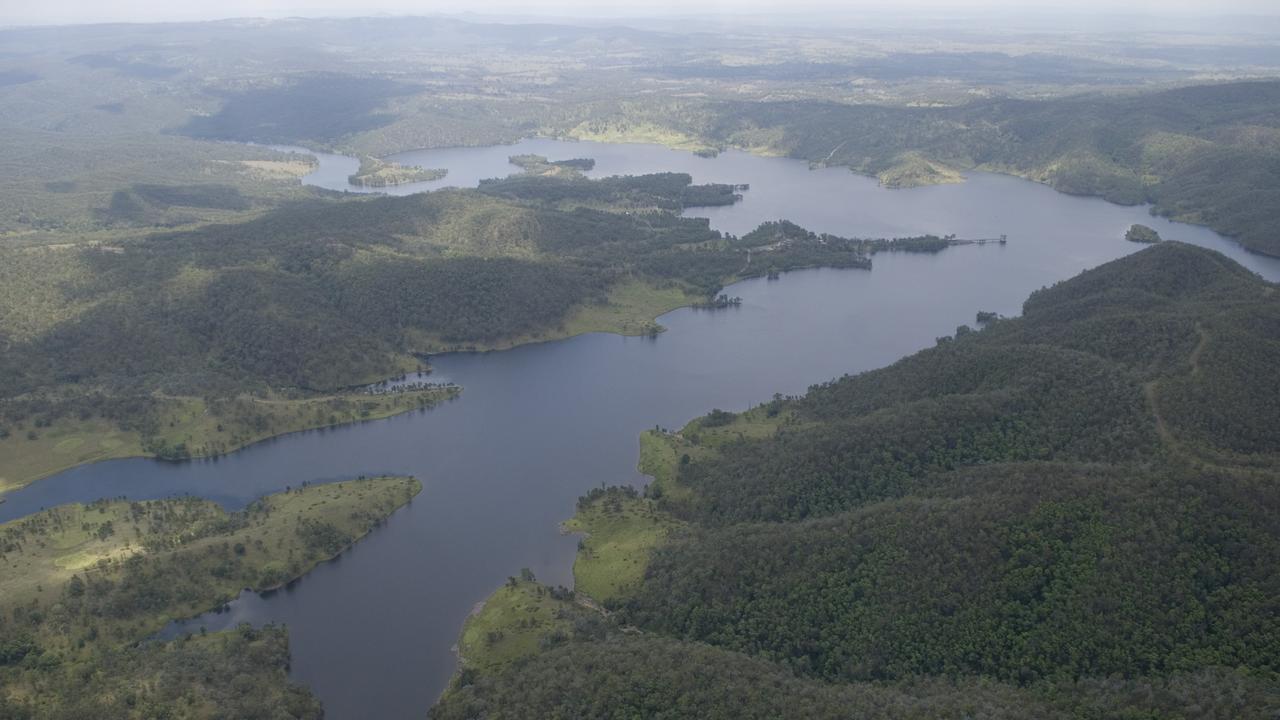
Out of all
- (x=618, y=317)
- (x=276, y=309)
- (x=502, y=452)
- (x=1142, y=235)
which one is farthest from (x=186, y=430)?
(x=1142, y=235)

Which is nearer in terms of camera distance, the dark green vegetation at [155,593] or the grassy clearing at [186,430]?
the dark green vegetation at [155,593]

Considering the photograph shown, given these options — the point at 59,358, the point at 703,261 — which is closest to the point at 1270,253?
the point at 703,261

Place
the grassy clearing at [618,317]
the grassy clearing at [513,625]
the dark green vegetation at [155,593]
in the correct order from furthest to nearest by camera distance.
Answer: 1. the grassy clearing at [618,317]
2. the grassy clearing at [513,625]
3. the dark green vegetation at [155,593]

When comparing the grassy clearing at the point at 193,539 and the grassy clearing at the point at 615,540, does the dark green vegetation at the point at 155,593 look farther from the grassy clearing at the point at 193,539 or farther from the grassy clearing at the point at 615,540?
the grassy clearing at the point at 615,540

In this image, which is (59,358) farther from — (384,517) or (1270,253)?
(1270,253)

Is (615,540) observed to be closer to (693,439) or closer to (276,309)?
(693,439)

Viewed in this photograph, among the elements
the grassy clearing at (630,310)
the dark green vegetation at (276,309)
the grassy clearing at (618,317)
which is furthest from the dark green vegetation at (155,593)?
the grassy clearing at (630,310)
